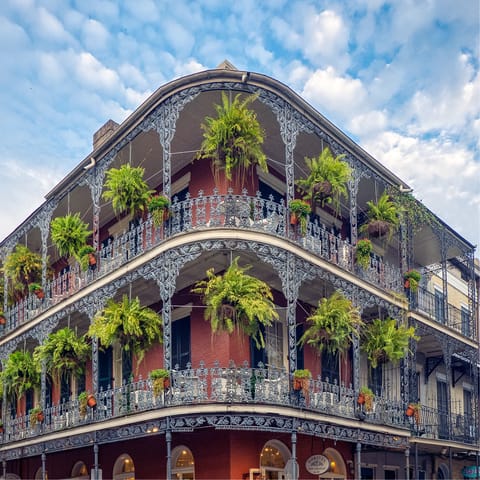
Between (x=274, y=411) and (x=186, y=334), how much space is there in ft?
12.5

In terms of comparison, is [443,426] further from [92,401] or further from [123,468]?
[92,401]

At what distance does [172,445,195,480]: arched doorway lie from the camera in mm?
13859

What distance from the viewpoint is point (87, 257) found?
15.6 m

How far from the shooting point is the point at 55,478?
18.7 m

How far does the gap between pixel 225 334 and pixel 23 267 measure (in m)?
8.12

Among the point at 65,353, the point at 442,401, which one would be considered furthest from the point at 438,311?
the point at 65,353

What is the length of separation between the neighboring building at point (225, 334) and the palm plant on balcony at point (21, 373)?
1.87 ft

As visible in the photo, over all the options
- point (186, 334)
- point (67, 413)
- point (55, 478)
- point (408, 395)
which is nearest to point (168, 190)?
point (186, 334)

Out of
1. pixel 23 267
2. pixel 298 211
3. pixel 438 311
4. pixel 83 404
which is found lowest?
pixel 83 404

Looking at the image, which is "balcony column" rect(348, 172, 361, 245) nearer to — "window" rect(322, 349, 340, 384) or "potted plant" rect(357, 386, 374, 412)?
"window" rect(322, 349, 340, 384)

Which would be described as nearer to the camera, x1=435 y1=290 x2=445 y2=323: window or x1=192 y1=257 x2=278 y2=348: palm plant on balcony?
x1=192 y1=257 x2=278 y2=348: palm plant on balcony

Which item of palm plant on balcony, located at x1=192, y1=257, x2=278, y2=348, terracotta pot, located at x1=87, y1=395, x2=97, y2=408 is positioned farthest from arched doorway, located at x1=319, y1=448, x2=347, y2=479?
terracotta pot, located at x1=87, y1=395, x2=97, y2=408

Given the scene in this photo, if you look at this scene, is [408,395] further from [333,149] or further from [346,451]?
[333,149]

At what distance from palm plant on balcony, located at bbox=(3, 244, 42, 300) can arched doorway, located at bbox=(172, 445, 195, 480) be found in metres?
7.70
